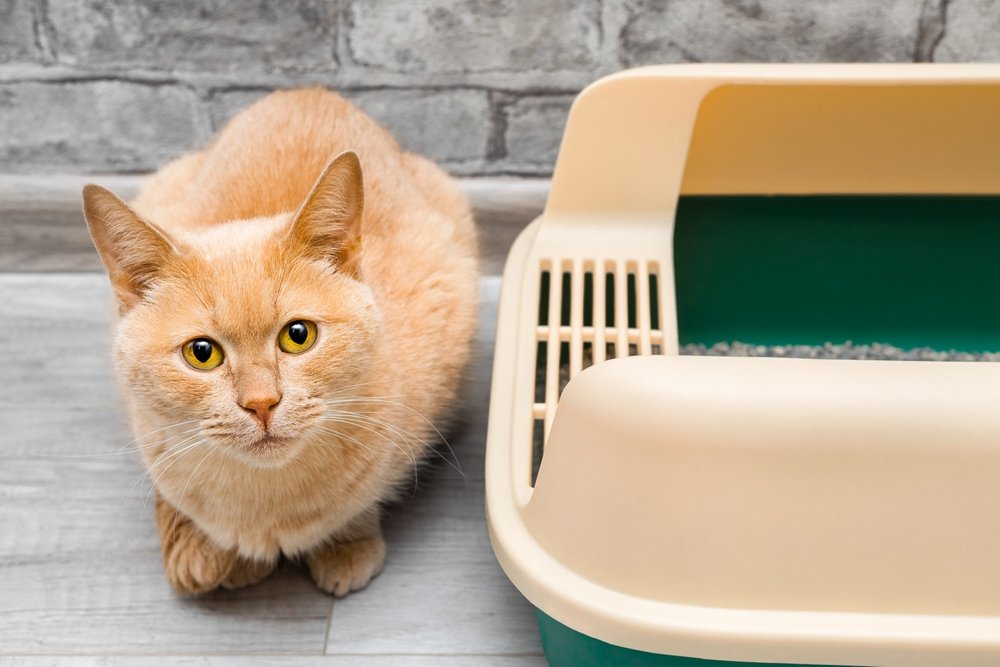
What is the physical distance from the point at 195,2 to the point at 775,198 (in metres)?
0.96

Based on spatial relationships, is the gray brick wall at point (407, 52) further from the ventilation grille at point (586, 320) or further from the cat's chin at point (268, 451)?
the cat's chin at point (268, 451)

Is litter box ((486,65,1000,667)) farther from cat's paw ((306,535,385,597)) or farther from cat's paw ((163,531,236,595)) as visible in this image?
cat's paw ((163,531,236,595))

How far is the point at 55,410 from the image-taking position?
1.26m

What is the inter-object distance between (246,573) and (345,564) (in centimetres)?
12

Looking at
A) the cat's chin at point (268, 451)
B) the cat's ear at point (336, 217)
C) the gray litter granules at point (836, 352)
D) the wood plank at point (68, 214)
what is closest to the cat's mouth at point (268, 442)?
the cat's chin at point (268, 451)

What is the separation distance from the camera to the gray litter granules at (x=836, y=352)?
4.07ft

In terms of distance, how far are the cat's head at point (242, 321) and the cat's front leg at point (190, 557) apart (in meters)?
0.21

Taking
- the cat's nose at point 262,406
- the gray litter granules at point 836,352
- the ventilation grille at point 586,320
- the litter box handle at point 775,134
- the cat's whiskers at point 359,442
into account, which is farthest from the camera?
the gray litter granules at point 836,352

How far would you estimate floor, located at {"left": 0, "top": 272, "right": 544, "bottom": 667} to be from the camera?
3.13 feet

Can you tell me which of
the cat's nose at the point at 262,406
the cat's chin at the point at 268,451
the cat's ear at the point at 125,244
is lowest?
the cat's chin at the point at 268,451

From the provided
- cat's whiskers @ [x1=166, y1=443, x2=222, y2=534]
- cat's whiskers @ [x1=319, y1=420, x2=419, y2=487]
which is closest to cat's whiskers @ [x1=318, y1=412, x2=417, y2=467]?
cat's whiskers @ [x1=319, y1=420, x2=419, y2=487]

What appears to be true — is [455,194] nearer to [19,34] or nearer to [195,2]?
[195,2]

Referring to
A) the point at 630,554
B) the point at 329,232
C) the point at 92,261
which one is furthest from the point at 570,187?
the point at 92,261

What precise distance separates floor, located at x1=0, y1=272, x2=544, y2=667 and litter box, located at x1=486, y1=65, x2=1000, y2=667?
0.52 feet
